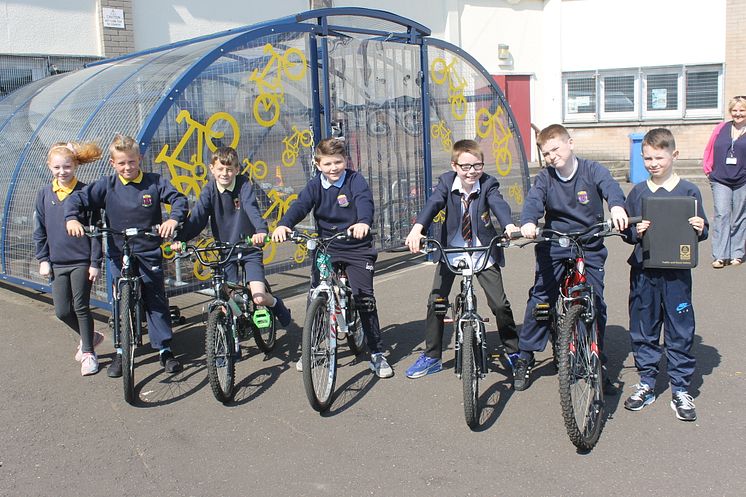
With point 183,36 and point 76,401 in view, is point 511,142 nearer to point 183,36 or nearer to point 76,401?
point 183,36

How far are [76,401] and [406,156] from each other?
5031mm

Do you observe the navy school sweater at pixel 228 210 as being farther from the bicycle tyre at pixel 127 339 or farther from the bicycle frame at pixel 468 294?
the bicycle frame at pixel 468 294

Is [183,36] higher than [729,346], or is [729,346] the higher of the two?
A: [183,36]

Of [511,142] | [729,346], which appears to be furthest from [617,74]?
[729,346]

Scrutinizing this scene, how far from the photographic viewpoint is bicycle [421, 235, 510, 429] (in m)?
4.20

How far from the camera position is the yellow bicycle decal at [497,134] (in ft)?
32.8

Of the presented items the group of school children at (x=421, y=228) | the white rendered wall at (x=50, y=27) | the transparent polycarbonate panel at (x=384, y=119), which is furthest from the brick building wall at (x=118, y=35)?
the group of school children at (x=421, y=228)

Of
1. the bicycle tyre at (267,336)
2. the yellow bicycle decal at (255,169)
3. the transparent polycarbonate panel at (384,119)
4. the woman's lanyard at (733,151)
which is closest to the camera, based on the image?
the bicycle tyre at (267,336)

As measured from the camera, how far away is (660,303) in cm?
448

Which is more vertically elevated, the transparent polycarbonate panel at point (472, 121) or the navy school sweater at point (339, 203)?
the transparent polycarbonate panel at point (472, 121)

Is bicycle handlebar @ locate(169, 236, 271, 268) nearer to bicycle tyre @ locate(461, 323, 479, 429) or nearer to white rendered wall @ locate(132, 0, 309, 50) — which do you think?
bicycle tyre @ locate(461, 323, 479, 429)

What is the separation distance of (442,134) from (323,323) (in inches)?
205

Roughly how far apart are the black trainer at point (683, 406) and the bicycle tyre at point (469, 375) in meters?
1.16

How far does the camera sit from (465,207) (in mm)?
4957
